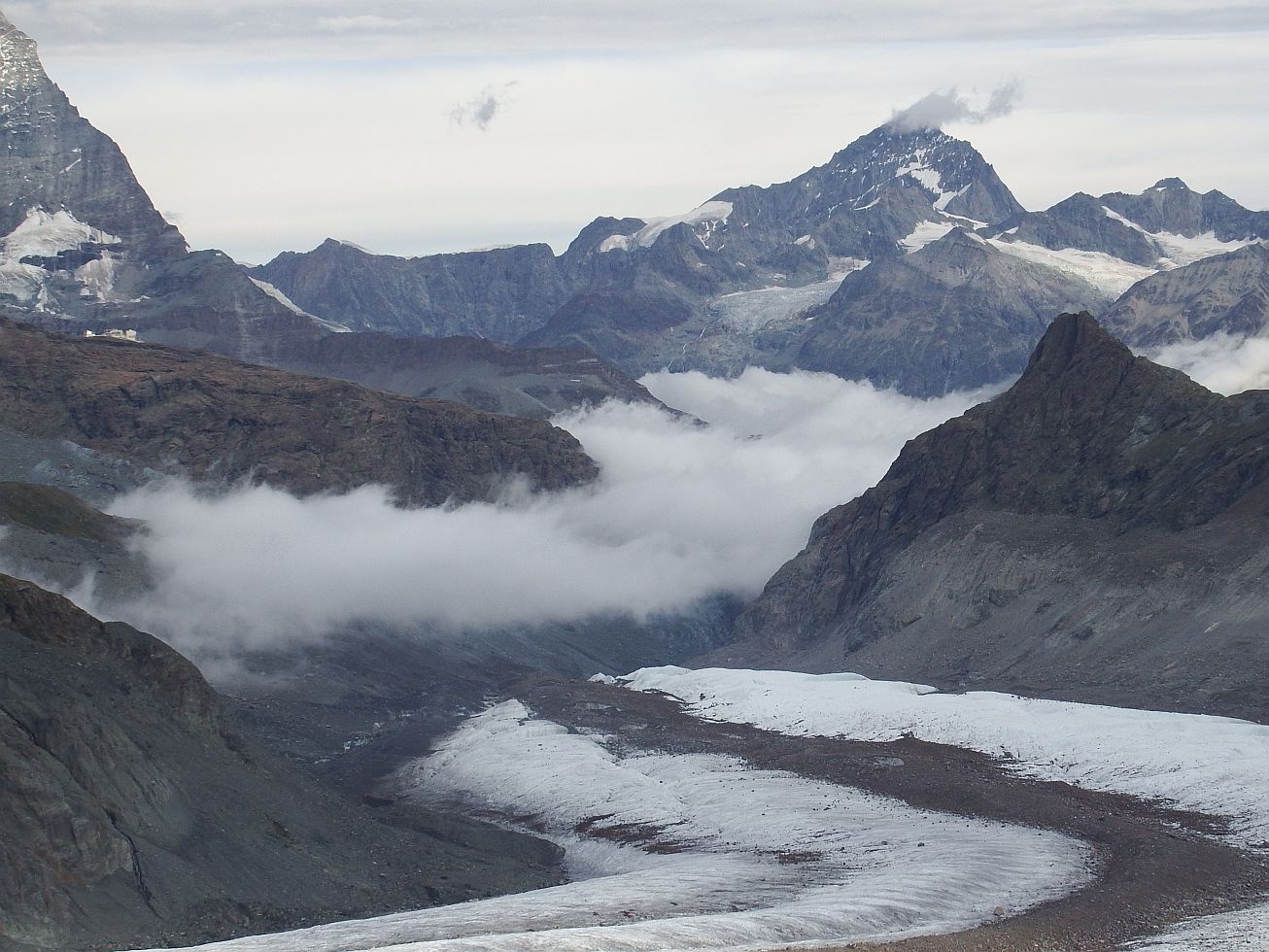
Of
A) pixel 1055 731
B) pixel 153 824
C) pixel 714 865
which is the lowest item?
A: pixel 714 865

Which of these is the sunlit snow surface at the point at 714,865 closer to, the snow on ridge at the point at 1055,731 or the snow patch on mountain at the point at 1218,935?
the snow patch on mountain at the point at 1218,935

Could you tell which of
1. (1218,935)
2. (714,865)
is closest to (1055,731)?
(714,865)

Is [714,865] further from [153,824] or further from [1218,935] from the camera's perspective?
[1218,935]

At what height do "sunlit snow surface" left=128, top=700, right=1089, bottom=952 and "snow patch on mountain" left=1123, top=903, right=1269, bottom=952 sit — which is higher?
"snow patch on mountain" left=1123, top=903, right=1269, bottom=952

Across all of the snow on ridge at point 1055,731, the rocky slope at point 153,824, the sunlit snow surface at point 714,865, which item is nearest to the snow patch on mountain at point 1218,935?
the sunlit snow surface at point 714,865

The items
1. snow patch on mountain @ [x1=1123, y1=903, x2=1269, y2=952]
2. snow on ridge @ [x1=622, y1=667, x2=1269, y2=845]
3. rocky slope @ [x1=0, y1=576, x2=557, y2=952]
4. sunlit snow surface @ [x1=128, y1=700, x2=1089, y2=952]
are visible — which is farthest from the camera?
snow on ridge @ [x1=622, y1=667, x2=1269, y2=845]

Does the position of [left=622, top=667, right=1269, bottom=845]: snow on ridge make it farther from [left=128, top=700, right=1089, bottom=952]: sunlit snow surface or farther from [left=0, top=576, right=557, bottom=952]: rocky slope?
[left=0, top=576, right=557, bottom=952]: rocky slope

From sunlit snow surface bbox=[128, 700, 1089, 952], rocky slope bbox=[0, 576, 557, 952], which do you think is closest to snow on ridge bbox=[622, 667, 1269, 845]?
sunlit snow surface bbox=[128, 700, 1089, 952]
